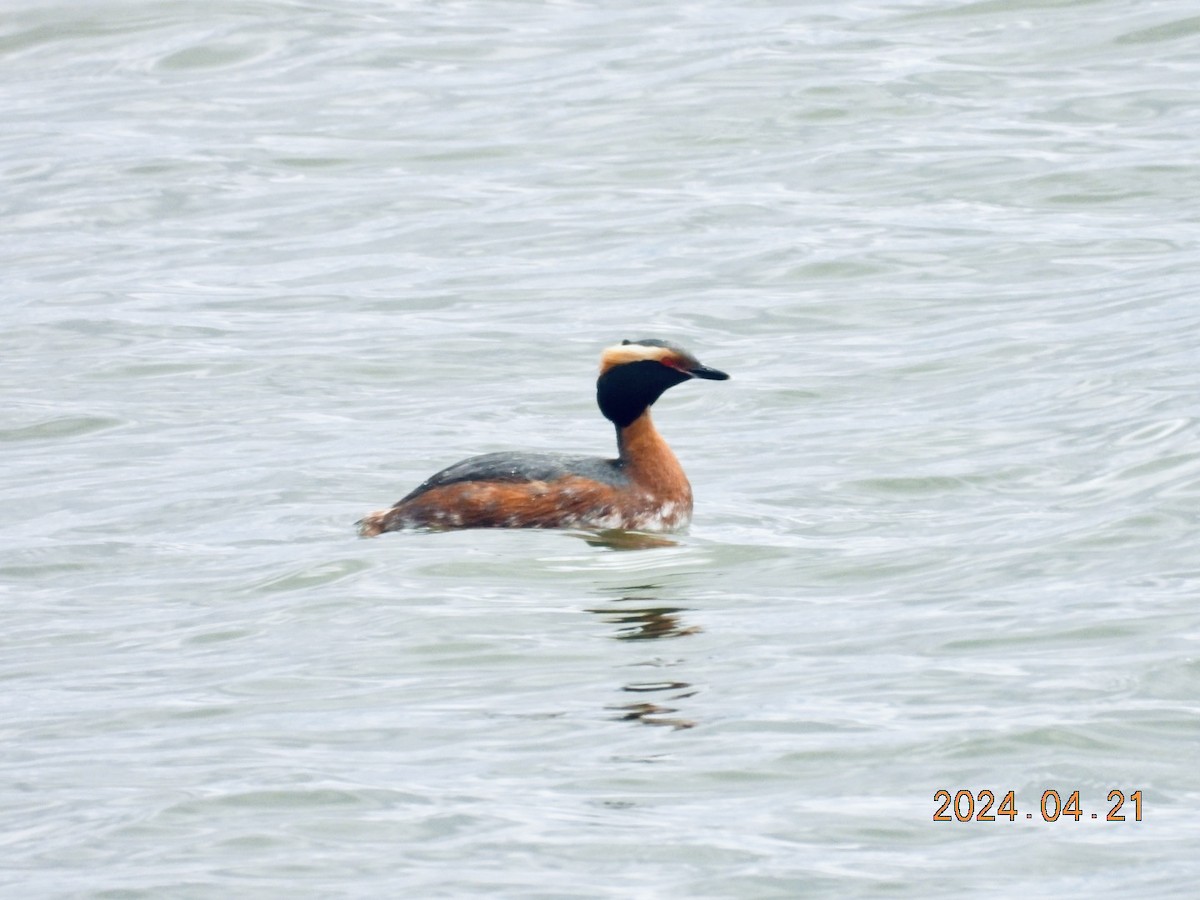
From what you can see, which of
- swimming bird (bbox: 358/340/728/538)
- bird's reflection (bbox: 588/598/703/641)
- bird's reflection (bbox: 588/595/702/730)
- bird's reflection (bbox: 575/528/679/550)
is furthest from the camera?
swimming bird (bbox: 358/340/728/538)

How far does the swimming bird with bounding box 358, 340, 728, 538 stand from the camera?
514 inches

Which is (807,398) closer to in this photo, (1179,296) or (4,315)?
(1179,296)

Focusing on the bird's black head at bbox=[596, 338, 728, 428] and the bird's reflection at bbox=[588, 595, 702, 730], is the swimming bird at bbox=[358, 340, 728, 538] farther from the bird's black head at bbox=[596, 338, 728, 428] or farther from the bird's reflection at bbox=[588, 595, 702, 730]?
the bird's reflection at bbox=[588, 595, 702, 730]

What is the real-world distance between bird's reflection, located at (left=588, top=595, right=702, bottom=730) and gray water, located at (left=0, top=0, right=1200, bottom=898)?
46mm

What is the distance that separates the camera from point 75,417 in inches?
671

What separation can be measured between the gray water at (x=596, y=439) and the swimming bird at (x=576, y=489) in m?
0.23

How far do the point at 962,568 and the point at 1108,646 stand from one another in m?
1.69

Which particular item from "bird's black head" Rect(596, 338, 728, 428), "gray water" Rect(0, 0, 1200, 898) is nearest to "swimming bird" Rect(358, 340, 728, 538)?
"bird's black head" Rect(596, 338, 728, 428)

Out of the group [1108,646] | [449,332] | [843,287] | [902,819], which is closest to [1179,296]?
[843,287]

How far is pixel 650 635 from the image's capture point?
10.7 metres

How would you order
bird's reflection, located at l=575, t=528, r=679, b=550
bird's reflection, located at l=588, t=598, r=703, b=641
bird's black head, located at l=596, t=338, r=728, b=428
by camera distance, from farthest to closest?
bird's black head, located at l=596, t=338, r=728, b=428
bird's reflection, located at l=575, t=528, r=679, b=550
bird's reflection, located at l=588, t=598, r=703, b=641

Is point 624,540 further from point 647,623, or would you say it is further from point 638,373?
point 647,623

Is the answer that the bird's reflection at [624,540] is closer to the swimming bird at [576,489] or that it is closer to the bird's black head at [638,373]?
the swimming bird at [576,489]

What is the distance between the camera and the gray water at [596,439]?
827 cm
